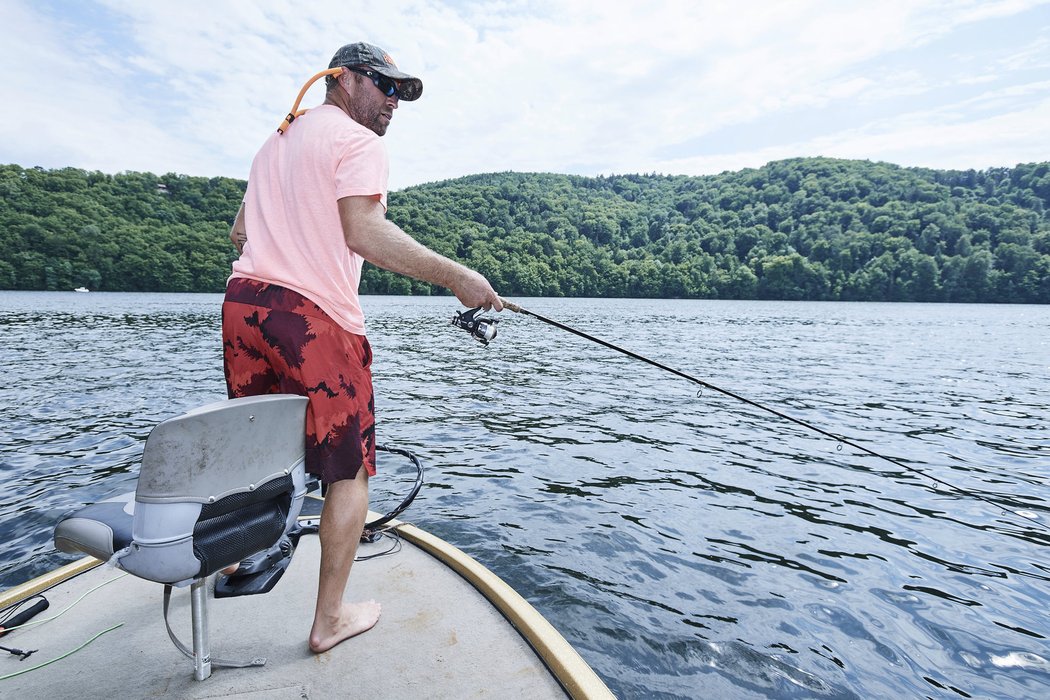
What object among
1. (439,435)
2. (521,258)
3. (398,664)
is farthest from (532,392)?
(521,258)

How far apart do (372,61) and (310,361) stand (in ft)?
4.56

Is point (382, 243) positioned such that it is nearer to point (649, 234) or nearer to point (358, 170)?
point (358, 170)

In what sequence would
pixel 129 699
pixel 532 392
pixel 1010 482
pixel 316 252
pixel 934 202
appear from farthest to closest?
pixel 934 202, pixel 532 392, pixel 1010 482, pixel 316 252, pixel 129 699

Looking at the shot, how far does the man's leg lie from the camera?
2641 mm

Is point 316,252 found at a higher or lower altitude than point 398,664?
higher

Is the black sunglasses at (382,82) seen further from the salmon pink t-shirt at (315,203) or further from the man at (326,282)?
the salmon pink t-shirt at (315,203)

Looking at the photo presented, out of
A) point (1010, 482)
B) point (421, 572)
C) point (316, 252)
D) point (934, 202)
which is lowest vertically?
point (1010, 482)

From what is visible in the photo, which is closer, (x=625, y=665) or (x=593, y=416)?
(x=625, y=665)

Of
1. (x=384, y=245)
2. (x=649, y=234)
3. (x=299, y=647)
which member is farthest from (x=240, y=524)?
(x=649, y=234)

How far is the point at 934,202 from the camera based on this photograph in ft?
304

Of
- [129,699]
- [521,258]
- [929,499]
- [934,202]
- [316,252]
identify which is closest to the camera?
[129,699]

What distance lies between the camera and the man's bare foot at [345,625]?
2.64 metres

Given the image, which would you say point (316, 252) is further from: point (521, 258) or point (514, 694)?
point (521, 258)

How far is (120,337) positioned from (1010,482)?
1127 inches
